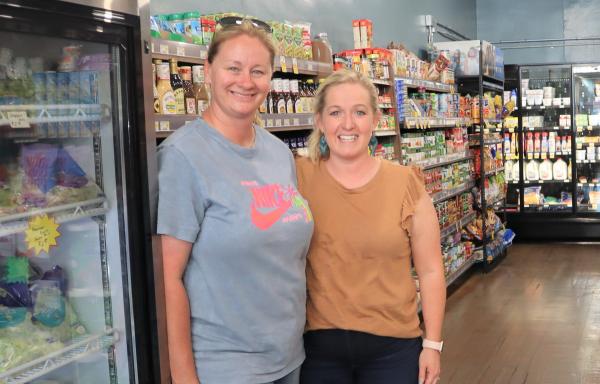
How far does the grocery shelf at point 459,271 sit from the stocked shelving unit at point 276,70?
2998mm

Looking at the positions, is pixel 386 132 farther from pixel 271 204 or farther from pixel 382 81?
pixel 271 204

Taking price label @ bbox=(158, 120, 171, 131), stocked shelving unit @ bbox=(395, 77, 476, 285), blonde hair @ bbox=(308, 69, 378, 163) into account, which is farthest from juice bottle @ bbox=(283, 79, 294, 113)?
stocked shelving unit @ bbox=(395, 77, 476, 285)

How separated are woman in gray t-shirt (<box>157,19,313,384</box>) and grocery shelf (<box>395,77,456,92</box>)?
13.9 feet

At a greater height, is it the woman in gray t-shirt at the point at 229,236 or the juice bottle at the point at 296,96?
the juice bottle at the point at 296,96

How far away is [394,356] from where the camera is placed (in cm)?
254

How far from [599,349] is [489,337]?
2.68 feet

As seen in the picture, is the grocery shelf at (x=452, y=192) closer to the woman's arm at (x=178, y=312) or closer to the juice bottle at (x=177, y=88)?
the juice bottle at (x=177, y=88)

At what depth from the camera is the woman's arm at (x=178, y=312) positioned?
209 centimetres

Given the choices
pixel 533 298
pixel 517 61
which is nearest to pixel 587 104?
pixel 517 61

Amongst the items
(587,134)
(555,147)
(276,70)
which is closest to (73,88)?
(276,70)

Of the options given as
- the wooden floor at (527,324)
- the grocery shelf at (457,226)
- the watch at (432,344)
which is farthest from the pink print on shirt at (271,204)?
the grocery shelf at (457,226)

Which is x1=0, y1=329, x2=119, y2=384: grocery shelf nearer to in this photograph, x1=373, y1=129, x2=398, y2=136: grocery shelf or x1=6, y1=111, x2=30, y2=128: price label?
x1=6, y1=111, x2=30, y2=128: price label

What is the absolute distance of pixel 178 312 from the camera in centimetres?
213

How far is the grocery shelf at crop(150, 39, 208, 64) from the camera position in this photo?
3.18 m
